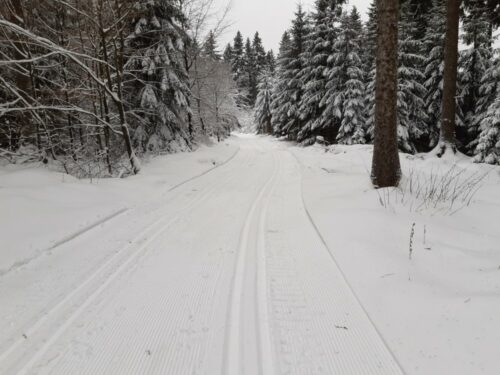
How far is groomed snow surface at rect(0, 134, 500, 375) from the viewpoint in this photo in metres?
2.57

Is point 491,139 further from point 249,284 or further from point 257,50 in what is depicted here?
point 257,50

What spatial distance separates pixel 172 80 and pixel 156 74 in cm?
86

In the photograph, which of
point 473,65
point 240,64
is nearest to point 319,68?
point 473,65

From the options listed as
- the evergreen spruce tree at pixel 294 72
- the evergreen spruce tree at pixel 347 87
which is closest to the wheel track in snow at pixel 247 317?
the evergreen spruce tree at pixel 347 87

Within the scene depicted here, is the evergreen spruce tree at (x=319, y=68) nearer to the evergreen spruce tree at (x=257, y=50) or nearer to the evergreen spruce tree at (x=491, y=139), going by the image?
the evergreen spruce tree at (x=491, y=139)

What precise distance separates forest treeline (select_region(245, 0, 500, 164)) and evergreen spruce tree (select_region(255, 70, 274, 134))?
18.7 meters

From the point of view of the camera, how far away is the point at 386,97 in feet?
20.6

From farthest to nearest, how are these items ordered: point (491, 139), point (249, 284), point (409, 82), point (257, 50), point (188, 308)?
point (257, 50) → point (409, 82) → point (491, 139) → point (249, 284) → point (188, 308)

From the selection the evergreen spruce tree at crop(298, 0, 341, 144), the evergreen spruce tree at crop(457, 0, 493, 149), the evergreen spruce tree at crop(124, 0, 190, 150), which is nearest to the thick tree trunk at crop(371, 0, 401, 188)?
the evergreen spruce tree at crop(124, 0, 190, 150)

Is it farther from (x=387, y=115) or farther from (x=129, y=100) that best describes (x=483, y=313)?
(x=129, y=100)

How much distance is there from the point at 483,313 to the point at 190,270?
3184 millimetres

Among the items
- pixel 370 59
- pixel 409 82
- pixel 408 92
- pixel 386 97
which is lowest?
pixel 386 97

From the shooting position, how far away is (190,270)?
13.3 feet

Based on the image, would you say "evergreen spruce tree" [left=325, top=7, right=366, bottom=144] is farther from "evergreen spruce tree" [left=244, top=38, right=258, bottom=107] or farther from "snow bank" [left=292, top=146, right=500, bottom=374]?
"evergreen spruce tree" [left=244, top=38, right=258, bottom=107]
